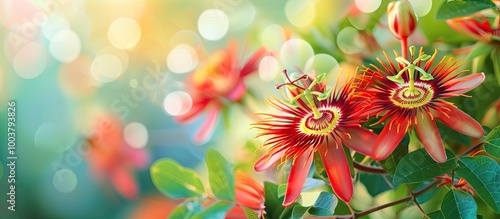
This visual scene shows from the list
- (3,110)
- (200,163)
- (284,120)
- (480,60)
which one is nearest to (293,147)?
(284,120)

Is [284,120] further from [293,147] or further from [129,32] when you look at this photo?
[129,32]

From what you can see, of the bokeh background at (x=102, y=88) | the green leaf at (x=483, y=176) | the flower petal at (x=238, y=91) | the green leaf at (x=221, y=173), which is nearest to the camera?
the green leaf at (x=483, y=176)

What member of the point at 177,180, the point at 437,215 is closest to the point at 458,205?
the point at 437,215

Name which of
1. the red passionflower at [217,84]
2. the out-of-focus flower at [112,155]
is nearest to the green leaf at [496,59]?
the red passionflower at [217,84]

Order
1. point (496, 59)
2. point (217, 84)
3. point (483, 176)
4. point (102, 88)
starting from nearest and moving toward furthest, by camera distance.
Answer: point (483, 176) → point (496, 59) → point (217, 84) → point (102, 88)

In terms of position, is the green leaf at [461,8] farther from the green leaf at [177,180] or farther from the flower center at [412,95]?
the green leaf at [177,180]

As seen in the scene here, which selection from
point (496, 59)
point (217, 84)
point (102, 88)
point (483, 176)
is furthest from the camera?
point (102, 88)

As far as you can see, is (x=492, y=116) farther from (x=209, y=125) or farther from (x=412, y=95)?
(x=209, y=125)

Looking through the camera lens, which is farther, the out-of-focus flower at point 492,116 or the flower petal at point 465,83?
the out-of-focus flower at point 492,116
